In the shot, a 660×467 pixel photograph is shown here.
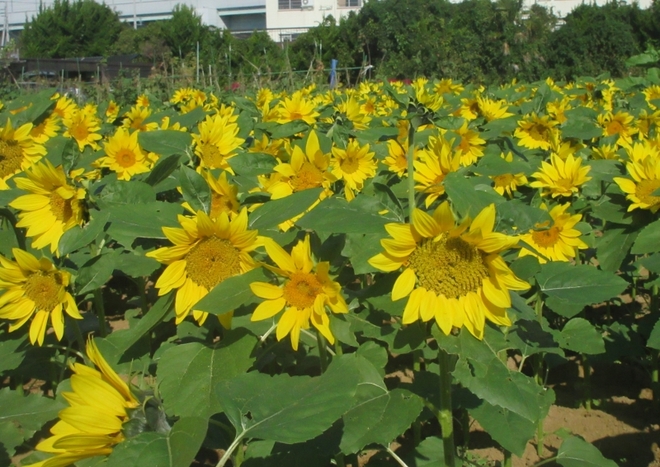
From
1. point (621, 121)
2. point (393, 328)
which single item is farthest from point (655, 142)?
point (393, 328)

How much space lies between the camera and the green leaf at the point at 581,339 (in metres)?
2.00

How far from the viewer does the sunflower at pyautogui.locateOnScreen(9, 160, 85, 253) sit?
5.91ft

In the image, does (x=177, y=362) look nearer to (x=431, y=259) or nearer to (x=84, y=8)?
(x=431, y=259)

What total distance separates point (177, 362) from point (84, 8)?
5284cm

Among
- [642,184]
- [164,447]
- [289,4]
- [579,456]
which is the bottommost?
[579,456]

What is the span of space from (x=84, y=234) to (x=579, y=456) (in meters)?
1.36

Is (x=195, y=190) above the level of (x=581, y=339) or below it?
above

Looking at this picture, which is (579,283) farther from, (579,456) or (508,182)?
(508,182)

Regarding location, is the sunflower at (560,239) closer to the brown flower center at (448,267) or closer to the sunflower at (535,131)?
the brown flower center at (448,267)

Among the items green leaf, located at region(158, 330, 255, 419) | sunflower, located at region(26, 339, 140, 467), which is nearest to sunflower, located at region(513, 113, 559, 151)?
green leaf, located at region(158, 330, 255, 419)

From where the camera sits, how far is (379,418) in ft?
4.42

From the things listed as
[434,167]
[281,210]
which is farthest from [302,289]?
[434,167]

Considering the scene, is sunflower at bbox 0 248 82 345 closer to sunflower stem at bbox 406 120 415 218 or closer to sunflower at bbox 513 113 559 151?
sunflower stem at bbox 406 120 415 218

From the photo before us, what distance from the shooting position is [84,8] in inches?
1932
